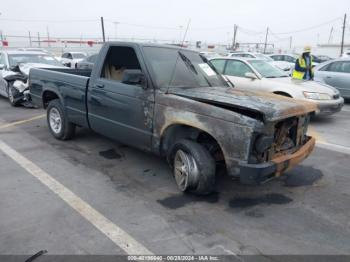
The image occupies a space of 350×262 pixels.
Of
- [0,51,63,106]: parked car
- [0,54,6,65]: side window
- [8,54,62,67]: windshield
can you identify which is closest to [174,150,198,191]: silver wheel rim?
[0,51,63,106]: parked car

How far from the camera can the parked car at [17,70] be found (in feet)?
30.0

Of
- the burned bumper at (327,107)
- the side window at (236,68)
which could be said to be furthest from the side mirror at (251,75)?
the burned bumper at (327,107)

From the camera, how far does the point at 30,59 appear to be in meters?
10.4

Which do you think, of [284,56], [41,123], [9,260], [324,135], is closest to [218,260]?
[9,260]

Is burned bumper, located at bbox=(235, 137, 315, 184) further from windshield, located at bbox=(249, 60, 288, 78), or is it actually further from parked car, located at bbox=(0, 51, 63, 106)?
parked car, located at bbox=(0, 51, 63, 106)

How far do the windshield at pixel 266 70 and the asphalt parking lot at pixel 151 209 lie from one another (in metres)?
3.82

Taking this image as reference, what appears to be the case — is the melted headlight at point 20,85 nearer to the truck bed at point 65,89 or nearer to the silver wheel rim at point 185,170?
the truck bed at point 65,89

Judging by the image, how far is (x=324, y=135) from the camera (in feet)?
23.0

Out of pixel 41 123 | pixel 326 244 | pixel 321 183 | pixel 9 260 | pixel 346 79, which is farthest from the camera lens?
pixel 346 79

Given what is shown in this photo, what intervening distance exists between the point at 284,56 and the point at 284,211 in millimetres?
22312

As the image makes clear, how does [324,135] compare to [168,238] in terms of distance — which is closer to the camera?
[168,238]

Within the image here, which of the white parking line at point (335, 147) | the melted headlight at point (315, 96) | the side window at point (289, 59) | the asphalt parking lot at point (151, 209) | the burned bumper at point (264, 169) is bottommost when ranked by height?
the white parking line at point (335, 147)

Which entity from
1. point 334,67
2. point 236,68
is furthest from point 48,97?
point 334,67

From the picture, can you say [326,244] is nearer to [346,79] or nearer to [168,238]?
[168,238]
